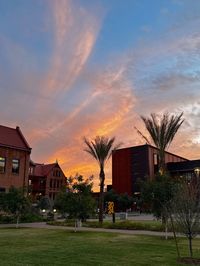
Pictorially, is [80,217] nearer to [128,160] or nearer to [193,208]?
[193,208]

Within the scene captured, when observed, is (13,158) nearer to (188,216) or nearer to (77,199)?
(77,199)

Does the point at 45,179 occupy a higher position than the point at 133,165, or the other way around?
the point at 133,165

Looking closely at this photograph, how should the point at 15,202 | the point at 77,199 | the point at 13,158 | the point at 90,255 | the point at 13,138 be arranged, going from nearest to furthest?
the point at 90,255 < the point at 77,199 < the point at 15,202 < the point at 13,158 < the point at 13,138

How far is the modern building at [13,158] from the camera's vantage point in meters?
43.4

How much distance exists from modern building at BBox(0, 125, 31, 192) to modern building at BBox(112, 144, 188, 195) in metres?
52.0

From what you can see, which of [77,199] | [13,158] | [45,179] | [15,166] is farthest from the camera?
[45,179]

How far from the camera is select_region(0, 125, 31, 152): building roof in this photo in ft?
146

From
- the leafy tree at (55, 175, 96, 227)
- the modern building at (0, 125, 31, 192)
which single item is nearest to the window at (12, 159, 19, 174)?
the modern building at (0, 125, 31, 192)

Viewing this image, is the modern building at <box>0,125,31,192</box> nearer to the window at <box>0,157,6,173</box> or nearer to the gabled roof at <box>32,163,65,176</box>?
the window at <box>0,157,6,173</box>

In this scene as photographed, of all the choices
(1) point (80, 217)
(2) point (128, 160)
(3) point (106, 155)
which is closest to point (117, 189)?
(2) point (128, 160)

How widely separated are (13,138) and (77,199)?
24.8 m

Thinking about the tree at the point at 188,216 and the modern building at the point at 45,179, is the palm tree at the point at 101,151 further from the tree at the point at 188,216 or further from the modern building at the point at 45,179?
the modern building at the point at 45,179

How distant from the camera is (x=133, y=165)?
3947 inches

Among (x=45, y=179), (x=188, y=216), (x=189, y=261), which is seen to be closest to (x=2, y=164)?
(x=188, y=216)
